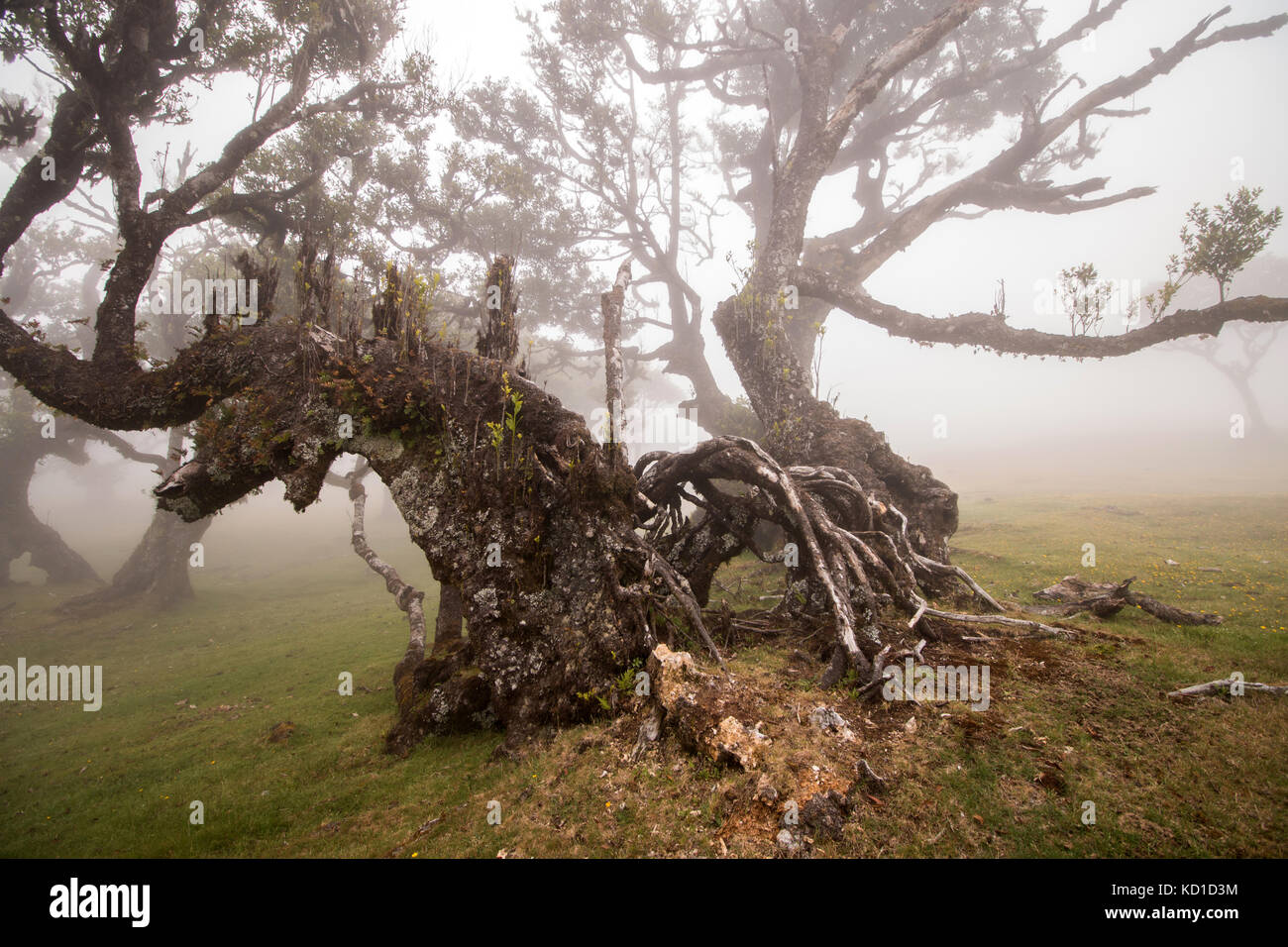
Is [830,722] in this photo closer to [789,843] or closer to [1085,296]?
[789,843]

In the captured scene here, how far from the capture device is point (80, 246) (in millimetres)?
28328

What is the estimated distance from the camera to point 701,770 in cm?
427

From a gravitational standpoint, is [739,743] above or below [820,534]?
below

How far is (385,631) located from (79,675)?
700cm

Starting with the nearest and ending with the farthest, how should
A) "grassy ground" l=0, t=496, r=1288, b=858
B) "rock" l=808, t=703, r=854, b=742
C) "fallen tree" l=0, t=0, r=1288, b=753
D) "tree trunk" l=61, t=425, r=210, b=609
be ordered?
"grassy ground" l=0, t=496, r=1288, b=858
"rock" l=808, t=703, r=854, b=742
"fallen tree" l=0, t=0, r=1288, b=753
"tree trunk" l=61, t=425, r=210, b=609

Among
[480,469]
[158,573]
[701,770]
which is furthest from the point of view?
[158,573]

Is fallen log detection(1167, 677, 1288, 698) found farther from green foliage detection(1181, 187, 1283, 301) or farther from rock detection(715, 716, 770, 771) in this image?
green foliage detection(1181, 187, 1283, 301)

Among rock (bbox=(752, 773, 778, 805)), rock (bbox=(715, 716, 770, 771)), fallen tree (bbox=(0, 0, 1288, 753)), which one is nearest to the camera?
rock (bbox=(752, 773, 778, 805))

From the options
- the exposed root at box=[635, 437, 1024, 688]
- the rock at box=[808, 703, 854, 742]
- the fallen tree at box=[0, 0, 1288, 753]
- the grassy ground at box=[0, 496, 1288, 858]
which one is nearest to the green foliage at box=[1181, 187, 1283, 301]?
the fallen tree at box=[0, 0, 1288, 753]

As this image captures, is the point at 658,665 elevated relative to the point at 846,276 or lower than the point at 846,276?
lower

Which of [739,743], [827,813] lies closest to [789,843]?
[827,813]

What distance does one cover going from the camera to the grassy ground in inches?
135
